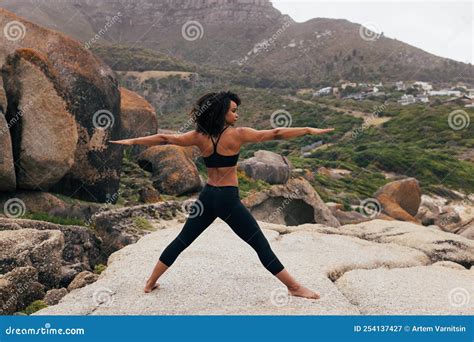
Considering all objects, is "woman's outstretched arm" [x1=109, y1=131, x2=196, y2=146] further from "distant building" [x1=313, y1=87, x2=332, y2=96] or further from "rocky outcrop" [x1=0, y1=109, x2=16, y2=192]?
"distant building" [x1=313, y1=87, x2=332, y2=96]

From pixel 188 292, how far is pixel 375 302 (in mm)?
1800

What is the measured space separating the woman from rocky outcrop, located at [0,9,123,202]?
4.75m

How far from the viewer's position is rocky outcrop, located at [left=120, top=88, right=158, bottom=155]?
1445 centimetres

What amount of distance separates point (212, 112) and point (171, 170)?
27.2 feet

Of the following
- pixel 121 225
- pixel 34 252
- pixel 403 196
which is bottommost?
pixel 403 196

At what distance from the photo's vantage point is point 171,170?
12.8 m

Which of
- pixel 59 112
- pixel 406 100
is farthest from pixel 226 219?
pixel 406 100

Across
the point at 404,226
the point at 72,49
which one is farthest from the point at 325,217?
the point at 72,49

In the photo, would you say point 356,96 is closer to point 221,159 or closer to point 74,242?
point 74,242

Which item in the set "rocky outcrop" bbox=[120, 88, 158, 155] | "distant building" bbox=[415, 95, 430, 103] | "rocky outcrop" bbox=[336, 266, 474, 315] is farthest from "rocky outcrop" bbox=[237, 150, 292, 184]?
"distant building" bbox=[415, 95, 430, 103]

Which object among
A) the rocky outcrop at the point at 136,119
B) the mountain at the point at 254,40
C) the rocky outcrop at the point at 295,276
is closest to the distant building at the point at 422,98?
the mountain at the point at 254,40

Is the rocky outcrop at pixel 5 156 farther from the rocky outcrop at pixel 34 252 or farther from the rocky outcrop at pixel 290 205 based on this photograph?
the rocky outcrop at pixel 290 205

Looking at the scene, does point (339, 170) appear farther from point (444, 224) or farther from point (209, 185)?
point (209, 185)
